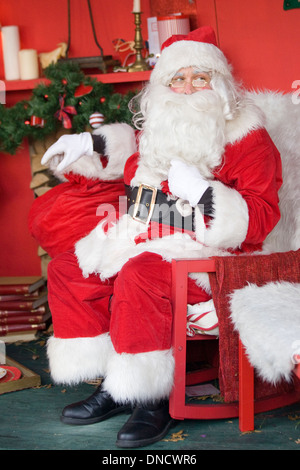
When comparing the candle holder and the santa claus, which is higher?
the candle holder

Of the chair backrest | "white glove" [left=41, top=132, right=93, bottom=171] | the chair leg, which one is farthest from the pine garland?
the chair leg

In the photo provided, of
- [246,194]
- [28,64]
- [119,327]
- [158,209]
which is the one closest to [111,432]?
[119,327]

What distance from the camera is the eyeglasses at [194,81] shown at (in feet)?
7.84

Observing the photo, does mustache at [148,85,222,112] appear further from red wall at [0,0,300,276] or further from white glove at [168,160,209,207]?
red wall at [0,0,300,276]

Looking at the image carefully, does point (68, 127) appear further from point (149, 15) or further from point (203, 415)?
Result: point (203, 415)

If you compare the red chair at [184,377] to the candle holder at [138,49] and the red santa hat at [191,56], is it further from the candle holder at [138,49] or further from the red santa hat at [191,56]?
the candle holder at [138,49]

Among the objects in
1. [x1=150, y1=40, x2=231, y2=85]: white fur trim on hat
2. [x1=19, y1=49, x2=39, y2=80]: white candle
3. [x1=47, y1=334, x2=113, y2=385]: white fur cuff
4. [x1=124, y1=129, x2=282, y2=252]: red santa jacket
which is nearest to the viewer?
[x1=124, y1=129, x2=282, y2=252]: red santa jacket

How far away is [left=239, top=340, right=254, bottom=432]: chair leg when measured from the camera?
198 centimetres

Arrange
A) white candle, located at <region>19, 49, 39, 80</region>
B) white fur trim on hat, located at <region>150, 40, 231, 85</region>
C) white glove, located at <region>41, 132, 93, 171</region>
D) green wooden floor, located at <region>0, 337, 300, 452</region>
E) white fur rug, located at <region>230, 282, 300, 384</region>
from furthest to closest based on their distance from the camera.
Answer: white candle, located at <region>19, 49, 39, 80</region> → white glove, located at <region>41, 132, 93, 171</region> → white fur trim on hat, located at <region>150, 40, 231, 85</region> → green wooden floor, located at <region>0, 337, 300, 452</region> → white fur rug, located at <region>230, 282, 300, 384</region>

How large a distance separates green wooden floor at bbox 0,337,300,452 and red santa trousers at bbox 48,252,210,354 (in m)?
0.32

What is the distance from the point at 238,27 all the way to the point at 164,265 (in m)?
1.57

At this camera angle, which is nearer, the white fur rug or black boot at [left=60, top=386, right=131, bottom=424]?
the white fur rug

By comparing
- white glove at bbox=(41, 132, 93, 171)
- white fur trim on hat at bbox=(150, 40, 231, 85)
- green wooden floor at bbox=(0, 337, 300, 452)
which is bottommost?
green wooden floor at bbox=(0, 337, 300, 452)

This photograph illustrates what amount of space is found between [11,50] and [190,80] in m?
1.48
